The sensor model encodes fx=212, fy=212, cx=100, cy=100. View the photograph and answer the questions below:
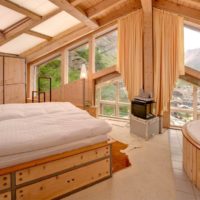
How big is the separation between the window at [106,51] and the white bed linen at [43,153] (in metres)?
3.49

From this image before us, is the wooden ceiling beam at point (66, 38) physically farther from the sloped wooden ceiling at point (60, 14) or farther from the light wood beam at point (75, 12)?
the light wood beam at point (75, 12)

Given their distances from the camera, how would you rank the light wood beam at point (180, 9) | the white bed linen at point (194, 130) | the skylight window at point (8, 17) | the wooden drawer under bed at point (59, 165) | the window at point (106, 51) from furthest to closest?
1. the window at point (106, 51)
2. the light wood beam at point (180, 9)
3. the skylight window at point (8, 17)
4. the white bed linen at point (194, 130)
5. the wooden drawer under bed at point (59, 165)

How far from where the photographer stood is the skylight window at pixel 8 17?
3838 millimetres

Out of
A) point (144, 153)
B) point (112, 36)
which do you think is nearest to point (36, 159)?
point (144, 153)

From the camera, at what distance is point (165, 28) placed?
4.65 metres

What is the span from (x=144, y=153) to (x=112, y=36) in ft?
11.4

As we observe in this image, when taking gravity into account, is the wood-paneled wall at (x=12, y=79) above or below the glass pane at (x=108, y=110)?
above

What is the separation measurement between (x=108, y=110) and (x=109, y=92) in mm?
542

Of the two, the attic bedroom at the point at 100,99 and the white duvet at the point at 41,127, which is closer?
the white duvet at the point at 41,127

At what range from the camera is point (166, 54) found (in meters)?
4.70

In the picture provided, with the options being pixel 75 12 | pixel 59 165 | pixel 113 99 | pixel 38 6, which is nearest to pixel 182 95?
pixel 113 99

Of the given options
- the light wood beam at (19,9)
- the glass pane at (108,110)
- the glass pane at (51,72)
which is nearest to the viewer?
the light wood beam at (19,9)

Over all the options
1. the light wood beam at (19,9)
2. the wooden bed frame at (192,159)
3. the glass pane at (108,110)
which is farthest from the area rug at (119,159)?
the light wood beam at (19,9)

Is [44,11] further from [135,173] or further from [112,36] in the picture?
[135,173]
